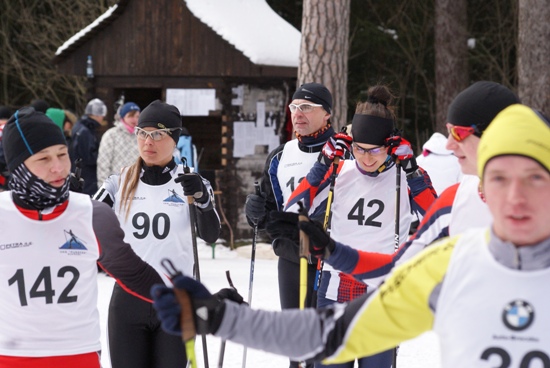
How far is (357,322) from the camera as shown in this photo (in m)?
2.57

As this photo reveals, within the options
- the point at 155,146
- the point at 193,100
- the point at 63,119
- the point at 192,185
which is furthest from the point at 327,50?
the point at 192,185

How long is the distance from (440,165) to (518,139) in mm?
6875

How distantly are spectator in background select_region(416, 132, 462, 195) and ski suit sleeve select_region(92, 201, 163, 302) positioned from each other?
5383 mm

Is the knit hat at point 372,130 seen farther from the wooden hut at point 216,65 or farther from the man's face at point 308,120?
the wooden hut at point 216,65

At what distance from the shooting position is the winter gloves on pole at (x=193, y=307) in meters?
2.47

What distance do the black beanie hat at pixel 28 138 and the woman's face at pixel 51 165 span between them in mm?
19

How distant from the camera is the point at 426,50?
2086cm

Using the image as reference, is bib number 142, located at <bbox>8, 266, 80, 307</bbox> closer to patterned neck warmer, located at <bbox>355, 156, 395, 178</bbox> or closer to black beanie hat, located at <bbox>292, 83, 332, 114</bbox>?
patterned neck warmer, located at <bbox>355, 156, 395, 178</bbox>

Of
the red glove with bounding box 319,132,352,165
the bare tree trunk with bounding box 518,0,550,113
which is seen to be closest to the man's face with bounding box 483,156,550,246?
the red glove with bounding box 319,132,352,165

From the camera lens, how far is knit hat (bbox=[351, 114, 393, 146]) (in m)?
5.23

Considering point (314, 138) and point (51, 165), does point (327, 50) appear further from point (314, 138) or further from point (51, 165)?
point (51, 165)

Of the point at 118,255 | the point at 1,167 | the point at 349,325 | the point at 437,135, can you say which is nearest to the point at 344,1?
the point at 437,135

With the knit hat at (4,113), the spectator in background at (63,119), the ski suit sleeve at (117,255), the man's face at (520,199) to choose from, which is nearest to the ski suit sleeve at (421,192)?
the ski suit sleeve at (117,255)

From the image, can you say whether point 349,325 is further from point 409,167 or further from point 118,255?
point 409,167
